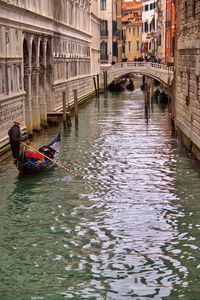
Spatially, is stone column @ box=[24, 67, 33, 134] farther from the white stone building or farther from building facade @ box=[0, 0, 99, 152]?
the white stone building

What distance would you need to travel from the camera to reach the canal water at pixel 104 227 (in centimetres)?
638

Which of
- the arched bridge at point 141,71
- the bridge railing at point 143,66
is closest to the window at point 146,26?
the arched bridge at point 141,71

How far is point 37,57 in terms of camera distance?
1775 cm

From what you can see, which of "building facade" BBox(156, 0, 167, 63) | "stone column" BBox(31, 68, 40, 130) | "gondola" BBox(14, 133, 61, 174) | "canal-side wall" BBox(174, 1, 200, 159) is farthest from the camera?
"building facade" BBox(156, 0, 167, 63)

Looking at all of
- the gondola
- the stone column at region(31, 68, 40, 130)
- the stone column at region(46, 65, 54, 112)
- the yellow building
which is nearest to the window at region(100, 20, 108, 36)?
the stone column at region(46, 65, 54, 112)

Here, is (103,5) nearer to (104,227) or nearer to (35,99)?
(35,99)

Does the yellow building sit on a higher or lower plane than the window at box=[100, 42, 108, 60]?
higher

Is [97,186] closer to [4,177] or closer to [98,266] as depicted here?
[4,177]

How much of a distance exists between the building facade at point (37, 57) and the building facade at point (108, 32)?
12.9 metres

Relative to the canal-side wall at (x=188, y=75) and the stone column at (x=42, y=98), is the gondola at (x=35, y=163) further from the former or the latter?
the stone column at (x=42, y=98)

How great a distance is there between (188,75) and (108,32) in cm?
3052

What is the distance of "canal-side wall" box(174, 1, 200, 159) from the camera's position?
13055mm

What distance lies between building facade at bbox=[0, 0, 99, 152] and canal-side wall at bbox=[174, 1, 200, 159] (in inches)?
165

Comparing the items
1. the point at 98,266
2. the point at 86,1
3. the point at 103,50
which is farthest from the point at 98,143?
the point at 103,50
